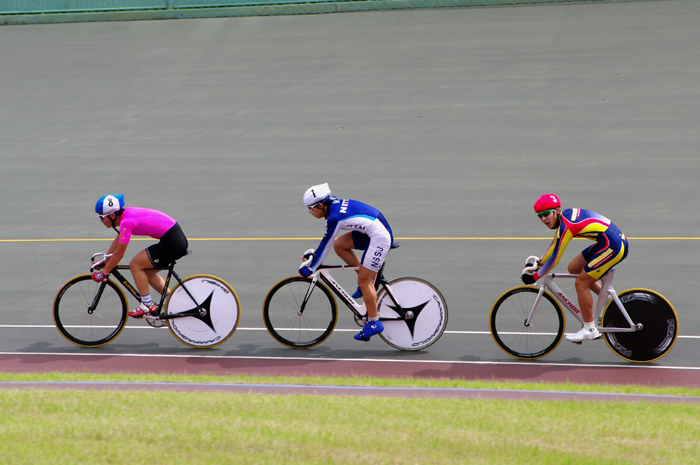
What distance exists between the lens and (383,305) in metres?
7.84

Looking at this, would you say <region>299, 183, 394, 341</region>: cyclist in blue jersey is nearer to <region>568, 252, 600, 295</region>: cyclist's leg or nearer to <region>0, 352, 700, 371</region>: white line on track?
<region>0, 352, 700, 371</region>: white line on track

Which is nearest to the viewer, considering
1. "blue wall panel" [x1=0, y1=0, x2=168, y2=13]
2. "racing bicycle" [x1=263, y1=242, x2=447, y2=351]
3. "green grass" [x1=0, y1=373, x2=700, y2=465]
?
"green grass" [x1=0, y1=373, x2=700, y2=465]

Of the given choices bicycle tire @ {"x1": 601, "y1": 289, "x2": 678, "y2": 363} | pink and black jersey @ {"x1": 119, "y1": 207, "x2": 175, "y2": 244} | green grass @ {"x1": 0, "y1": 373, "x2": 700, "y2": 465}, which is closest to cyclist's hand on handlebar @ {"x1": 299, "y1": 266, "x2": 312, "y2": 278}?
pink and black jersey @ {"x1": 119, "y1": 207, "x2": 175, "y2": 244}

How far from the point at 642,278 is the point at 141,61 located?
1521 centimetres

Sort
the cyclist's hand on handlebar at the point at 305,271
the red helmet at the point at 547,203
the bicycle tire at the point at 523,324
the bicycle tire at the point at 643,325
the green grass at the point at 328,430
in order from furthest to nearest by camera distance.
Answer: the cyclist's hand on handlebar at the point at 305,271
the bicycle tire at the point at 523,324
the bicycle tire at the point at 643,325
the red helmet at the point at 547,203
the green grass at the point at 328,430

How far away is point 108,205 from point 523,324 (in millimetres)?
4306

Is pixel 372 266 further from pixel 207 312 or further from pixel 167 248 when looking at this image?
pixel 167 248

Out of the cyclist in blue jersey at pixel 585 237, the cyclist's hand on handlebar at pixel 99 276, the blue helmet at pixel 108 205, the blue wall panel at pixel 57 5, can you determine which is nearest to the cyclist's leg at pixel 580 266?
the cyclist in blue jersey at pixel 585 237

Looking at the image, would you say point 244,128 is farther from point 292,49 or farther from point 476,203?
point 476,203

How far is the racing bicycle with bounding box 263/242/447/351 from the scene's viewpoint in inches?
305

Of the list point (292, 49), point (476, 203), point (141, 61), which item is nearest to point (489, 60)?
point (292, 49)

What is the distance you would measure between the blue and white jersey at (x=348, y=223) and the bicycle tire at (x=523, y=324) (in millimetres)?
1305

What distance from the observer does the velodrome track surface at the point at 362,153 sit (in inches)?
327

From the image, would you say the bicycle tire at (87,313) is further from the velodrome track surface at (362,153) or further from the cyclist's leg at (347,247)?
the cyclist's leg at (347,247)
